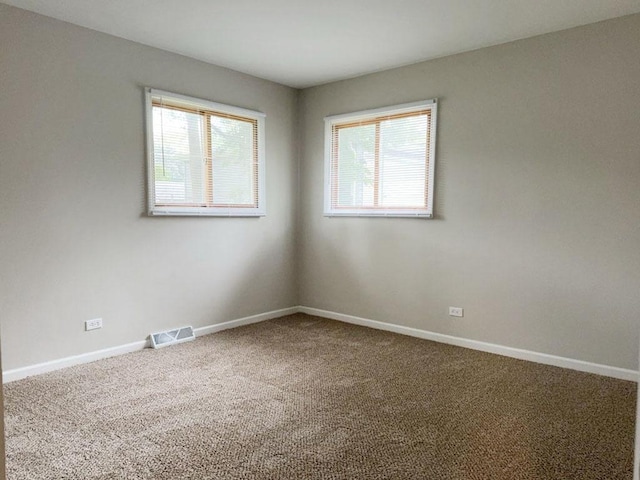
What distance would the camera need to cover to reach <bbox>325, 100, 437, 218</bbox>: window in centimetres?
428

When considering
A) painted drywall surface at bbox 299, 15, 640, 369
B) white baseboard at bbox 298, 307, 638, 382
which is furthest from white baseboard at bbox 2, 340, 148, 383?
painted drywall surface at bbox 299, 15, 640, 369

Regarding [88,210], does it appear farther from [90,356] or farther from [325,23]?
[325,23]

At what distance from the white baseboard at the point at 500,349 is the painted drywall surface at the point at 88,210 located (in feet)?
4.77

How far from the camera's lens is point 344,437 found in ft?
7.85

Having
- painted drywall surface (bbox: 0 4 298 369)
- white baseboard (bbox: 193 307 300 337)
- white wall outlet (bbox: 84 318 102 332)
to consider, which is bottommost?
white baseboard (bbox: 193 307 300 337)

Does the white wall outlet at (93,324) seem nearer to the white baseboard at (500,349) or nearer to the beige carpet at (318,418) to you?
the beige carpet at (318,418)

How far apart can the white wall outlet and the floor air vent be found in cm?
50

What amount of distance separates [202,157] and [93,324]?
183cm

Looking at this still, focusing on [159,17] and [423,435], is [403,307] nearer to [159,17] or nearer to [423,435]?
[423,435]

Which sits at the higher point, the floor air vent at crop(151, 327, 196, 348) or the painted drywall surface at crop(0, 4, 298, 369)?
the painted drywall surface at crop(0, 4, 298, 369)

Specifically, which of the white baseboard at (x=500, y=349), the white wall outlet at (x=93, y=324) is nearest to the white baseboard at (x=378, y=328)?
the white baseboard at (x=500, y=349)

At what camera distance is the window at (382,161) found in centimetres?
428

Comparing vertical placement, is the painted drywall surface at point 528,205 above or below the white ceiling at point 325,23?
below

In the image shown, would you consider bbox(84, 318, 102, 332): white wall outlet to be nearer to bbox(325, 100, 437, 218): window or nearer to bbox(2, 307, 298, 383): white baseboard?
bbox(2, 307, 298, 383): white baseboard
